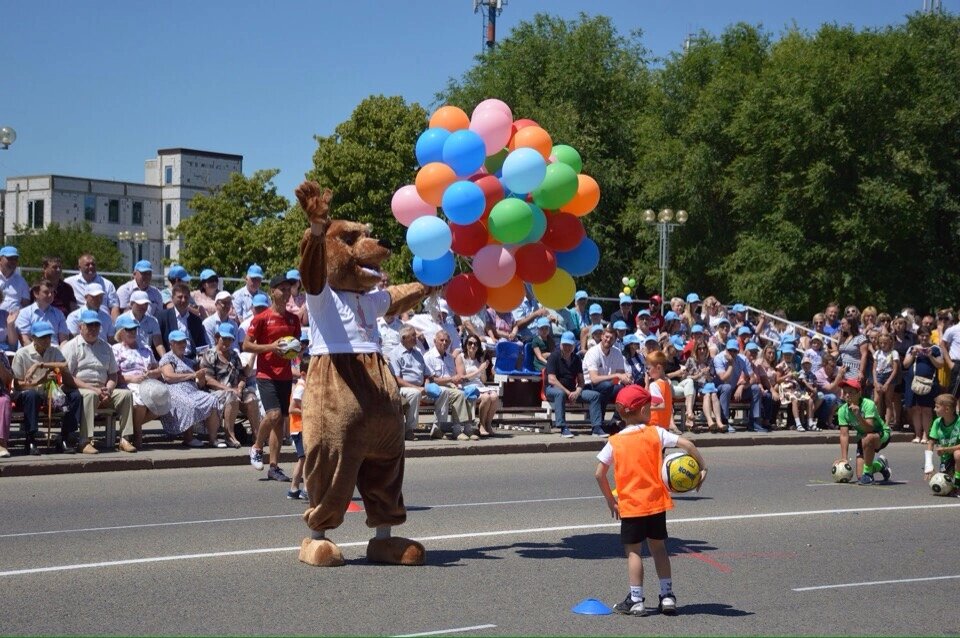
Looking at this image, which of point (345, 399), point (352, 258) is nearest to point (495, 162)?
point (352, 258)

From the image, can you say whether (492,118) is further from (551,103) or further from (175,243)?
(175,243)

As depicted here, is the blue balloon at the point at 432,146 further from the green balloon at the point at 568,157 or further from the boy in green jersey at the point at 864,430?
the boy in green jersey at the point at 864,430

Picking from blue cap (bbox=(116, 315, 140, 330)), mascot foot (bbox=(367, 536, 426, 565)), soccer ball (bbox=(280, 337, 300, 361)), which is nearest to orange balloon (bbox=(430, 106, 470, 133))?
soccer ball (bbox=(280, 337, 300, 361))

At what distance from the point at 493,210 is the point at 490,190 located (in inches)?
8.1

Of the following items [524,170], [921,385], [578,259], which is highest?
[524,170]

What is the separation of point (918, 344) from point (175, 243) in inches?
3610

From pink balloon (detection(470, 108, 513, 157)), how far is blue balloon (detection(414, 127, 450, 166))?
0.25 metres

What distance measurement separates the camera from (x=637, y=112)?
54469 mm

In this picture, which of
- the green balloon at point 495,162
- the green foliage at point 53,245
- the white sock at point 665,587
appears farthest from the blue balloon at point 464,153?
the green foliage at point 53,245

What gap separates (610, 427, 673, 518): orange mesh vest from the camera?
7.43 m

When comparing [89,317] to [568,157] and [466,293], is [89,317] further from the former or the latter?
[568,157]

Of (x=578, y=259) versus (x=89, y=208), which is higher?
(x=89, y=208)

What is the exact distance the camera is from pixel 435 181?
30.7 ft

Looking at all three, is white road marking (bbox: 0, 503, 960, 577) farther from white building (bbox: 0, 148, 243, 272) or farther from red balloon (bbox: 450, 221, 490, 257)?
white building (bbox: 0, 148, 243, 272)
